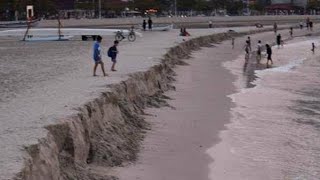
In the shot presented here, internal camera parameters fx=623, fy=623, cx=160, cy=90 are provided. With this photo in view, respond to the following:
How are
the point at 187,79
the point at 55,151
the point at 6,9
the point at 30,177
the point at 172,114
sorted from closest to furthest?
the point at 30,177
the point at 55,151
the point at 172,114
the point at 187,79
the point at 6,9

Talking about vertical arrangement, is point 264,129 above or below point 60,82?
below

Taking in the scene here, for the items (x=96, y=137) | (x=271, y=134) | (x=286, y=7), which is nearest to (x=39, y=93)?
(x=96, y=137)

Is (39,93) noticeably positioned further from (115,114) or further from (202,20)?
(202,20)

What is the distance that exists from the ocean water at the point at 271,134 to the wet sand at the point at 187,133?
0.65 feet

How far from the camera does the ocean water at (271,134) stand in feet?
42.2

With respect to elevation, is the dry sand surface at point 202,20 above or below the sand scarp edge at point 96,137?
above

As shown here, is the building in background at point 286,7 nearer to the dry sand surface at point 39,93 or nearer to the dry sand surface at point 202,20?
the dry sand surface at point 202,20

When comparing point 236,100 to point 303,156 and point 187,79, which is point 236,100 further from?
point 303,156

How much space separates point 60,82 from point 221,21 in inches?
3958

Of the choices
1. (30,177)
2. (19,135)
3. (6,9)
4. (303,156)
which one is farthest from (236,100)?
(6,9)

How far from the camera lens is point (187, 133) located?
15.9 m

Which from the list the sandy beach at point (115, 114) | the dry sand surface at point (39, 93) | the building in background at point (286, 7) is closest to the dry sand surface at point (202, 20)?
the building in background at point (286, 7)

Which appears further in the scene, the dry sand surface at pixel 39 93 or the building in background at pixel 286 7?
the building in background at pixel 286 7

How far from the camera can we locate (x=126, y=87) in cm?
1806
